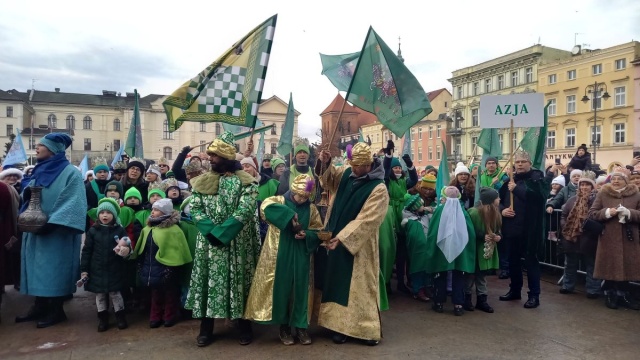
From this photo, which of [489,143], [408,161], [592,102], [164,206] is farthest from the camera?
[592,102]

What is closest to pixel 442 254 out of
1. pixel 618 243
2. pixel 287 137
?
pixel 618 243

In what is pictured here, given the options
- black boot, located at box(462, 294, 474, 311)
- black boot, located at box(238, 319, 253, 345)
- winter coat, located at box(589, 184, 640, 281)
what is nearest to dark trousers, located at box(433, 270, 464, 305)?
black boot, located at box(462, 294, 474, 311)

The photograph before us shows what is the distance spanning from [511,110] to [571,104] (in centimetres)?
5000

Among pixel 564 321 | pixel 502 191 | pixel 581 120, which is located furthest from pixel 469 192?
pixel 581 120

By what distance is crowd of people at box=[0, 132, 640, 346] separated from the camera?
4.75 metres

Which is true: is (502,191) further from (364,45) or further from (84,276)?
(84,276)

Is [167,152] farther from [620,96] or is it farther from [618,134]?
[620,96]

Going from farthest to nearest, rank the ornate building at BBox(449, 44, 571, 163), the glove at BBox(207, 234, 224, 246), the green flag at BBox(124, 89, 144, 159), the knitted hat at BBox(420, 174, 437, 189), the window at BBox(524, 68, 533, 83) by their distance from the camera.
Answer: the window at BBox(524, 68, 533, 83), the ornate building at BBox(449, 44, 571, 163), the green flag at BBox(124, 89, 144, 159), the knitted hat at BBox(420, 174, 437, 189), the glove at BBox(207, 234, 224, 246)

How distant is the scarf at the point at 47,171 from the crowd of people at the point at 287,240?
0.02m

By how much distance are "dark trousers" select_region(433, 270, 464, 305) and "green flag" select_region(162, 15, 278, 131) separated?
3.08 meters

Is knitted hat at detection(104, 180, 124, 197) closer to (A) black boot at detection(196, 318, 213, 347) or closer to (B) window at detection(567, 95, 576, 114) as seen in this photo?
(A) black boot at detection(196, 318, 213, 347)

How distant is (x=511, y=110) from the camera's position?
671 centimetres

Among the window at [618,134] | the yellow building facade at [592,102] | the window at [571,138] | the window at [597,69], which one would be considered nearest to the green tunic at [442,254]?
the yellow building facade at [592,102]

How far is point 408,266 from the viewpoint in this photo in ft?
22.4
